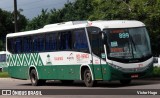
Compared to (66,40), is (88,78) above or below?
below

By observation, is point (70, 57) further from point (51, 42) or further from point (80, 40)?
point (51, 42)

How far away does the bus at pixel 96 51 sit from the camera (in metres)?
23.0

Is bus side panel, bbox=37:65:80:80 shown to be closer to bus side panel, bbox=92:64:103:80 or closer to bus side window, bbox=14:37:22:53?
bus side panel, bbox=92:64:103:80

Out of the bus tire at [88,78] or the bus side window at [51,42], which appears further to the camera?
the bus side window at [51,42]

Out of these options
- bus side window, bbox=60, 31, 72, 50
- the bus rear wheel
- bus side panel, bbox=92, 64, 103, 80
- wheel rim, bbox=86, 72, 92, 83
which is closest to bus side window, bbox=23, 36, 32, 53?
the bus rear wheel

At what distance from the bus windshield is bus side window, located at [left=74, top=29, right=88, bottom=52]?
1.34m

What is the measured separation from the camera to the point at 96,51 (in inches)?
925

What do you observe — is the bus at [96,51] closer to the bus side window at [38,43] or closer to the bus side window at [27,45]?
the bus side window at [38,43]

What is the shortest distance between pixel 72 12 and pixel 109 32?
1958 inches

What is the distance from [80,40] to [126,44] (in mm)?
2429

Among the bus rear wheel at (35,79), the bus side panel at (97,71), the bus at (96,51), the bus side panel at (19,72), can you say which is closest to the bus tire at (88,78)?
the bus at (96,51)

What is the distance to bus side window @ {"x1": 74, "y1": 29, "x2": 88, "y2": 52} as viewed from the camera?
24.1m

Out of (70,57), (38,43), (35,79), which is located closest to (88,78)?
(70,57)

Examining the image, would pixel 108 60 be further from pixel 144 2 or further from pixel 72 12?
pixel 72 12
